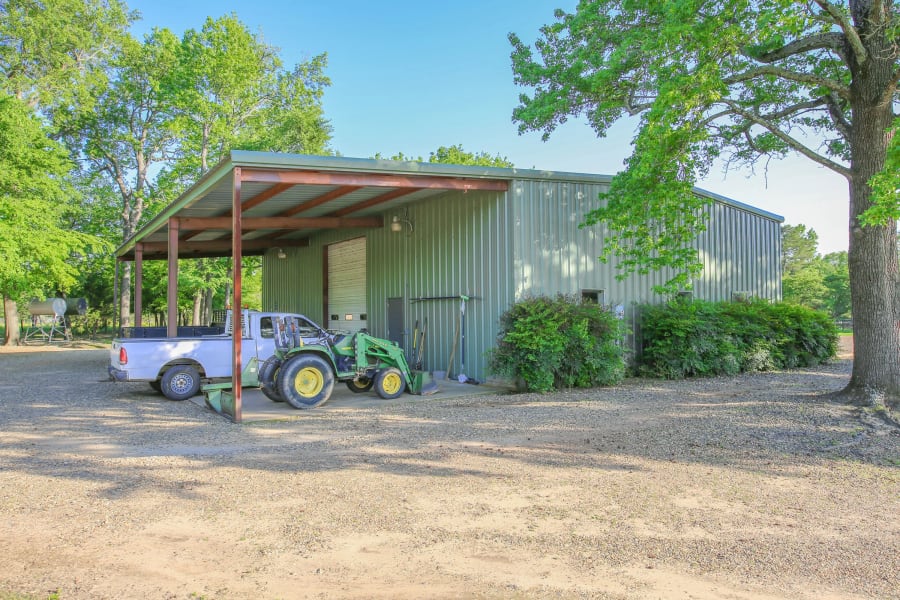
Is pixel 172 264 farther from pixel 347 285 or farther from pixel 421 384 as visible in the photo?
pixel 421 384

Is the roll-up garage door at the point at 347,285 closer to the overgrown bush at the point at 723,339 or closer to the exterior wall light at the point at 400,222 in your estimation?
the exterior wall light at the point at 400,222

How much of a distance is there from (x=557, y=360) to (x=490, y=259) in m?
2.43

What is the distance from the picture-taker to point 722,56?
28.0 feet

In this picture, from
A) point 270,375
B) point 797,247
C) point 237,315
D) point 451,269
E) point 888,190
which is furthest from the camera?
point 797,247

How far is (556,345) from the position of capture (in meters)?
10.6

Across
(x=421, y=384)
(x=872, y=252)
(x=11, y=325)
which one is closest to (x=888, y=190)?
(x=872, y=252)

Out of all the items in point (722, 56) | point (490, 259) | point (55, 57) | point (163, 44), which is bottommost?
point (490, 259)

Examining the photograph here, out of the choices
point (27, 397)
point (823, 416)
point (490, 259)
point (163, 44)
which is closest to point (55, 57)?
point (163, 44)

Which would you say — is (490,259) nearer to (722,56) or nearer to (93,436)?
(722,56)

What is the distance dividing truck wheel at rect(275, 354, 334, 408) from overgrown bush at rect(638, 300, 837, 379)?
22.5 ft

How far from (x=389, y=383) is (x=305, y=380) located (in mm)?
1441

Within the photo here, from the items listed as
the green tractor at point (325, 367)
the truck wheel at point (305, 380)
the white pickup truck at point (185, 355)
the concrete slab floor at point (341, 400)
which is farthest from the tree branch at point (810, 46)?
the white pickup truck at point (185, 355)

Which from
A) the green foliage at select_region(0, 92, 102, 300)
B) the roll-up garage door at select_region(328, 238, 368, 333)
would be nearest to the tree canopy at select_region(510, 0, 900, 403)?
the roll-up garage door at select_region(328, 238, 368, 333)

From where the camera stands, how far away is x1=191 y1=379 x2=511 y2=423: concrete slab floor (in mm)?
8901
